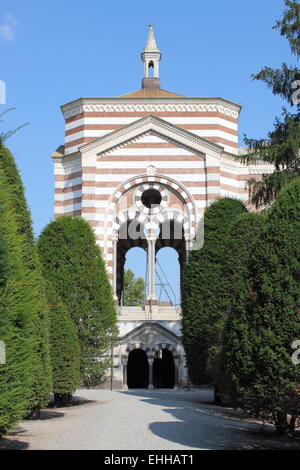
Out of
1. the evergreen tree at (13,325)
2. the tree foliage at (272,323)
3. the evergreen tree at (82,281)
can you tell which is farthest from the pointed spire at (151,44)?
A: the evergreen tree at (13,325)

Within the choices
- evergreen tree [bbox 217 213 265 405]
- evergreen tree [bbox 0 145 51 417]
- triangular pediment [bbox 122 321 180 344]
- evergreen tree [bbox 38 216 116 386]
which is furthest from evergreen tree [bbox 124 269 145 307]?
evergreen tree [bbox 217 213 265 405]

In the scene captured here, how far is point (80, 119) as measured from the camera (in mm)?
39062

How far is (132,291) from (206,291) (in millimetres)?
46713

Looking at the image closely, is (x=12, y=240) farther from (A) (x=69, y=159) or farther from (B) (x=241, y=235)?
(A) (x=69, y=159)

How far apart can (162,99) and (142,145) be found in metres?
3.59

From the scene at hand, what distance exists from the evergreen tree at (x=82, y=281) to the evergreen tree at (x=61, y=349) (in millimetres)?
3060

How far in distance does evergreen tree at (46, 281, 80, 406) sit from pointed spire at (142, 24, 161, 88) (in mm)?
24968

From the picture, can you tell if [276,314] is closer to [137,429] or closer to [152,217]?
[137,429]

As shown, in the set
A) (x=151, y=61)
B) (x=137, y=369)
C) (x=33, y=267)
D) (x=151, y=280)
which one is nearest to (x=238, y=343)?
(x=33, y=267)

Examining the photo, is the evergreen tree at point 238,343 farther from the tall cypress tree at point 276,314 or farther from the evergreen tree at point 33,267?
the evergreen tree at point 33,267

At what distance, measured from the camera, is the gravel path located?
13.0 meters

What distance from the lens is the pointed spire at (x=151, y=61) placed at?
140 feet

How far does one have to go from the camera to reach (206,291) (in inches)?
910

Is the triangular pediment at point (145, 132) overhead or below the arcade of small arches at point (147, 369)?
overhead
